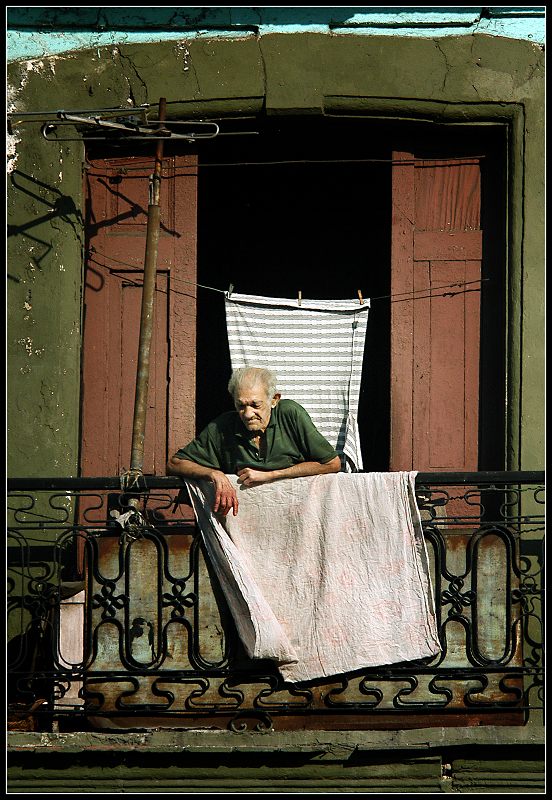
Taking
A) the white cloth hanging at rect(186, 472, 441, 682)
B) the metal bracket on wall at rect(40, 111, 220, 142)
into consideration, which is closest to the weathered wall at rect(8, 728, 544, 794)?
the white cloth hanging at rect(186, 472, 441, 682)

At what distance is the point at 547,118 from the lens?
28.6 feet

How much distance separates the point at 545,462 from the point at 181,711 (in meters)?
2.54

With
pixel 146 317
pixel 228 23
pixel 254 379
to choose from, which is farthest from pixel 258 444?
pixel 228 23

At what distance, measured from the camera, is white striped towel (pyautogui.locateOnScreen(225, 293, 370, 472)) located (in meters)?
8.71

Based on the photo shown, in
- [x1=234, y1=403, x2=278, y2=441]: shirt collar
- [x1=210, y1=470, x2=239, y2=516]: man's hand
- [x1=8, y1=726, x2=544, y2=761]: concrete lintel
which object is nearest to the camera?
[x1=8, y1=726, x2=544, y2=761]: concrete lintel

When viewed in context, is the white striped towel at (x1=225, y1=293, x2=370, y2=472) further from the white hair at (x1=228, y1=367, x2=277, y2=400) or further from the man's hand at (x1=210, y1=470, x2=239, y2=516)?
the man's hand at (x1=210, y1=470, x2=239, y2=516)

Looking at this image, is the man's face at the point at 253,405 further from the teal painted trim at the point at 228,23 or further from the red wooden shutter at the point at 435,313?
the teal painted trim at the point at 228,23

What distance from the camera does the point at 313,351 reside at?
8773mm

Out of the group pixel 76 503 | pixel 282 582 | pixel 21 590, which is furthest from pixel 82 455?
pixel 282 582

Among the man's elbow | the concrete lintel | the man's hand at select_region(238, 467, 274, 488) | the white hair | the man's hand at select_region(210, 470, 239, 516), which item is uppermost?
the white hair

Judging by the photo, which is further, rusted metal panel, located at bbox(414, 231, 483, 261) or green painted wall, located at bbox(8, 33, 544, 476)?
rusted metal panel, located at bbox(414, 231, 483, 261)

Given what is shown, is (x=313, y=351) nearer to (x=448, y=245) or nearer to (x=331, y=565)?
(x=448, y=245)

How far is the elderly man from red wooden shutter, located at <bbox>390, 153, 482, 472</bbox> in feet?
3.28

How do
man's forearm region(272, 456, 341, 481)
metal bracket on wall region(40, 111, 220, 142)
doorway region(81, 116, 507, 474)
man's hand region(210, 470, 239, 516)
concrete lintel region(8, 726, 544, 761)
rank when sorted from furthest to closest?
1. doorway region(81, 116, 507, 474)
2. metal bracket on wall region(40, 111, 220, 142)
3. man's forearm region(272, 456, 341, 481)
4. man's hand region(210, 470, 239, 516)
5. concrete lintel region(8, 726, 544, 761)
